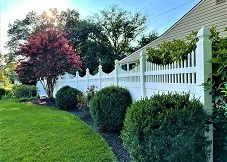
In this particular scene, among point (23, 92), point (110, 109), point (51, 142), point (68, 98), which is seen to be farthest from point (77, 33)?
point (51, 142)

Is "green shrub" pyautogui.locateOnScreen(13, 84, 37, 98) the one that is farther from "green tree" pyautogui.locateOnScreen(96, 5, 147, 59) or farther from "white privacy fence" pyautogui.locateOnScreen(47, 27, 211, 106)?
"white privacy fence" pyautogui.locateOnScreen(47, 27, 211, 106)

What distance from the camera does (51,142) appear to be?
5980mm

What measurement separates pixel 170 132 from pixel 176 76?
158 centimetres

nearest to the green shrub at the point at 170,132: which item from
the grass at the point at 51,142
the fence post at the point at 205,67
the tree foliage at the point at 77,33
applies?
the fence post at the point at 205,67

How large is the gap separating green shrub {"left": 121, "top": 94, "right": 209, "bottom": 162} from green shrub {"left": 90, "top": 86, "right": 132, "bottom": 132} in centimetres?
293

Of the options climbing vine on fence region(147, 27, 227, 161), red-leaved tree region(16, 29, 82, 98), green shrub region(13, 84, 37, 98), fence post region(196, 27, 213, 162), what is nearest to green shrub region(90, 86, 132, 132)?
climbing vine on fence region(147, 27, 227, 161)

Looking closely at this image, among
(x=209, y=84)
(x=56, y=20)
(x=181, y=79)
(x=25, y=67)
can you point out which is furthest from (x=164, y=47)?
(x=56, y=20)

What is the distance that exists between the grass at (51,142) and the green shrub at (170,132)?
1.39 metres

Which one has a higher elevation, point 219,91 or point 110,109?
point 219,91

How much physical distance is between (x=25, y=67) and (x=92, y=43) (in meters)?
11.1

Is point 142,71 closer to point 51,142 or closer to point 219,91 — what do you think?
point 51,142

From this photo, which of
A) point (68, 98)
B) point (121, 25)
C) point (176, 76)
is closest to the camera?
point (176, 76)

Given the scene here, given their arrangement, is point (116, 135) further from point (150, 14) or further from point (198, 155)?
point (150, 14)

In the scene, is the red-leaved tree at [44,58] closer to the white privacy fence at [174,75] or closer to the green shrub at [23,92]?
the green shrub at [23,92]
